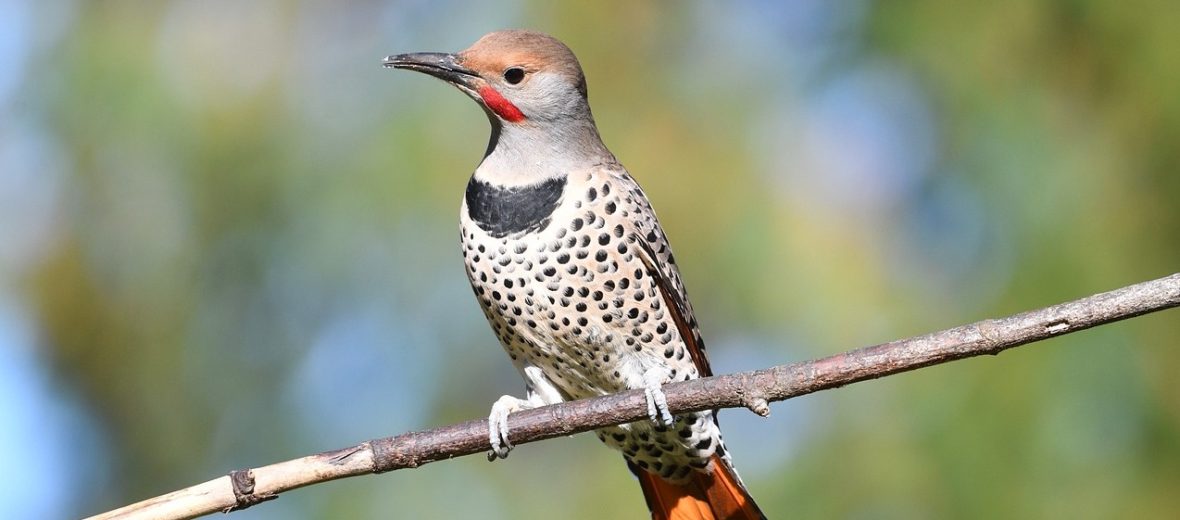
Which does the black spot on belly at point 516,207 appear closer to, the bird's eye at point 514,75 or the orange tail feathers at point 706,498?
the bird's eye at point 514,75

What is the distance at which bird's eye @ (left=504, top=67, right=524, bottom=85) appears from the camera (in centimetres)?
385

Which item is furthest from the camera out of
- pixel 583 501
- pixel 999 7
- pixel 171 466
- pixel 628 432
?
pixel 171 466

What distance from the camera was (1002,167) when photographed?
514 cm

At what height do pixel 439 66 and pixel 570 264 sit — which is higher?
pixel 439 66

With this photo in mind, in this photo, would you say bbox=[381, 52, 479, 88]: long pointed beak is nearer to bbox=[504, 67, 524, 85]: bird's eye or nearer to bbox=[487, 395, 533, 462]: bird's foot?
bbox=[504, 67, 524, 85]: bird's eye

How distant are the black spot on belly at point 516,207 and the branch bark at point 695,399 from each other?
0.65 metres

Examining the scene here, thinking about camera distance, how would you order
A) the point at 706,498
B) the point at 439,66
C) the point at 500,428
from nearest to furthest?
the point at 500,428, the point at 439,66, the point at 706,498

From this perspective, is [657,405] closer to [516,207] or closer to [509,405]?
[509,405]

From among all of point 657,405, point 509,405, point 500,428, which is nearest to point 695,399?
point 657,405

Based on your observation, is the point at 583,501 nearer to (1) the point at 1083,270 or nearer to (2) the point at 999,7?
(1) the point at 1083,270

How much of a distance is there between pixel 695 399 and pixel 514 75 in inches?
49.6

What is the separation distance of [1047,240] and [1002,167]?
0.48 meters

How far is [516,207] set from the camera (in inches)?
147

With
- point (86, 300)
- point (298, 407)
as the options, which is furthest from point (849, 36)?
point (86, 300)
